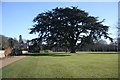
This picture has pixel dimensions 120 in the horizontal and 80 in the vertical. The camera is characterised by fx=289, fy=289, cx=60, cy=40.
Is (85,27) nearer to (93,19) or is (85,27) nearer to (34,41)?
(93,19)

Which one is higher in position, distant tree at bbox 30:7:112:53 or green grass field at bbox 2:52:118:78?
distant tree at bbox 30:7:112:53

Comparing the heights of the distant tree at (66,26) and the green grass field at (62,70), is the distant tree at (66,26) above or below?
above

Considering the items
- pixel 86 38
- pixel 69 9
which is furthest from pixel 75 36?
pixel 69 9

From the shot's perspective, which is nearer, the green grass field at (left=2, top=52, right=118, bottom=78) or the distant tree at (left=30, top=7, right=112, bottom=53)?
the green grass field at (left=2, top=52, right=118, bottom=78)

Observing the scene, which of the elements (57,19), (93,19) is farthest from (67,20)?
(93,19)

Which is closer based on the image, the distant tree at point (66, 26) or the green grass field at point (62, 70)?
the green grass field at point (62, 70)

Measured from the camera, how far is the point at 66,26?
72500 millimetres

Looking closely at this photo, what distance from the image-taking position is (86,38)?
76.7 m

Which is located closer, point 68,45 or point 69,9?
point 69,9

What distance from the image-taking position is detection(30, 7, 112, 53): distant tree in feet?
237

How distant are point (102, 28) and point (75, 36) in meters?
7.53

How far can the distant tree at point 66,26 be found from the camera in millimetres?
72250

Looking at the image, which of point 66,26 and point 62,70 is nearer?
point 62,70

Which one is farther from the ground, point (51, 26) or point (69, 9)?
point (69, 9)
